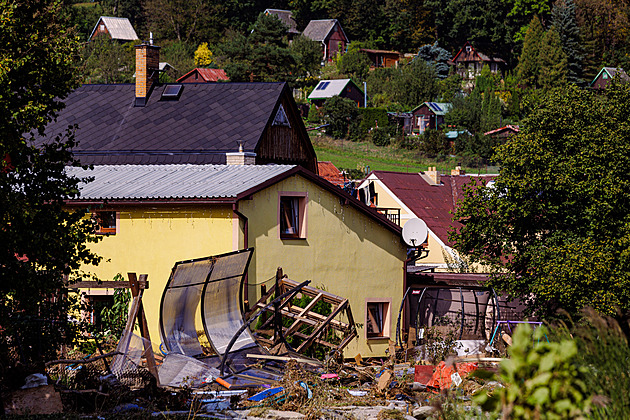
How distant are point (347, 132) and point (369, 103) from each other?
46.2ft

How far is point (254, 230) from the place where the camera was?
20.8m

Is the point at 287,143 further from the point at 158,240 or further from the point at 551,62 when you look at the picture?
the point at 551,62

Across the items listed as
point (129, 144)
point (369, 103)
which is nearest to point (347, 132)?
point (369, 103)

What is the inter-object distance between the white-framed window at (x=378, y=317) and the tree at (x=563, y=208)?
3.12m

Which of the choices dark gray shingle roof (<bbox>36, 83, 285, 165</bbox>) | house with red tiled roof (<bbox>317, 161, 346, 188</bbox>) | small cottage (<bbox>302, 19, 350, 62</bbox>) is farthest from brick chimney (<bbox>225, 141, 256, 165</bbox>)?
small cottage (<bbox>302, 19, 350, 62</bbox>)

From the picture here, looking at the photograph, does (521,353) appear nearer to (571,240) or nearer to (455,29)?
(571,240)

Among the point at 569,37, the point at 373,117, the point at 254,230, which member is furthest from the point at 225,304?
the point at 569,37

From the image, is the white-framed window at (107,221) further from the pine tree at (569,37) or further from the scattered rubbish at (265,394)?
the pine tree at (569,37)

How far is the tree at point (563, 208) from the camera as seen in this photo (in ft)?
71.2

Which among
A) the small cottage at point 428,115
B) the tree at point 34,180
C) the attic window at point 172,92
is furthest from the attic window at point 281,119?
the small cottage at point 428,115

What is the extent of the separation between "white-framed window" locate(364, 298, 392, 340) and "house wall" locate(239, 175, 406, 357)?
11 cm

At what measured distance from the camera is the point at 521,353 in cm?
380

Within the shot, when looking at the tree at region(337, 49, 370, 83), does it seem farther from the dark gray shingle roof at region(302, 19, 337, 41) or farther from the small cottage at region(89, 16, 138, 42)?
the small cottage at region(89, 16, 138, 42)

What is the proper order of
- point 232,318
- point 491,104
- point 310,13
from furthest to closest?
point 310,13 < point 491,104 < point 232,318
